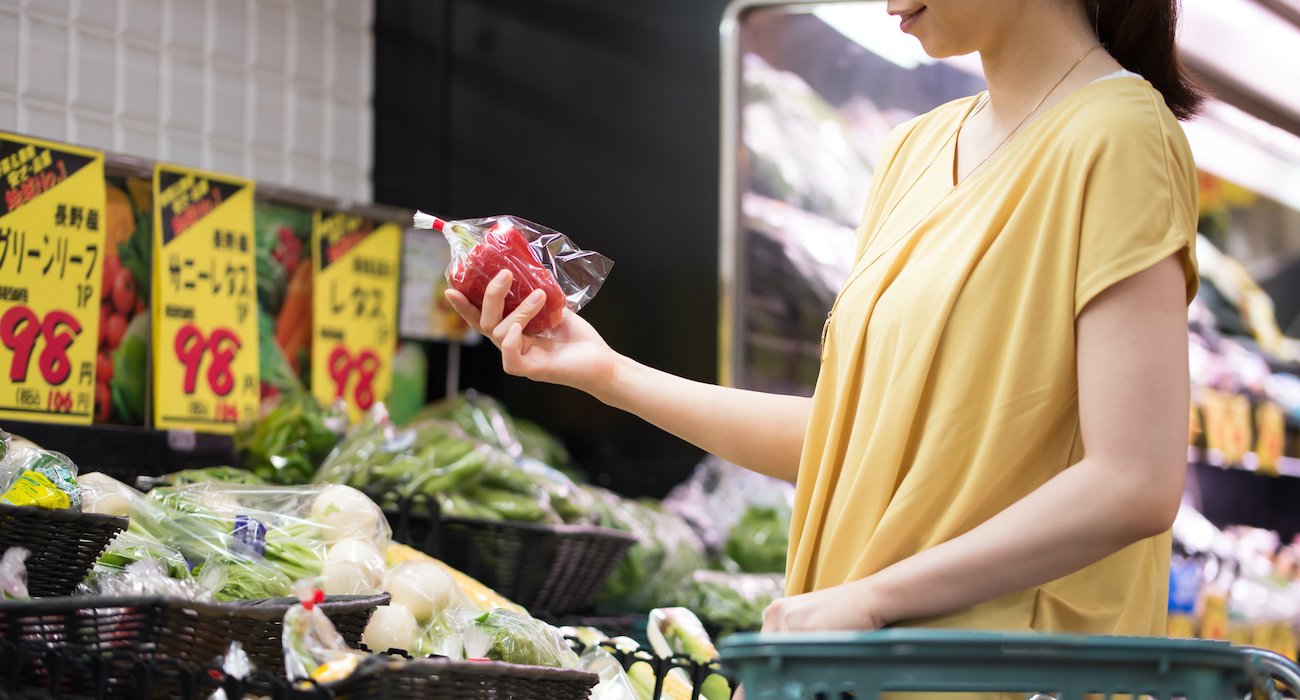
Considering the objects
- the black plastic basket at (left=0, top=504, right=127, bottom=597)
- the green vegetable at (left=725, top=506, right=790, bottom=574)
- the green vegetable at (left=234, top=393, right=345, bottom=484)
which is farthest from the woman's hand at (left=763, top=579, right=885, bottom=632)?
the green vegetable at (left=725, top=506, right=790, bottom=574)

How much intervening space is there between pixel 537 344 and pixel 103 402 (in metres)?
1.48

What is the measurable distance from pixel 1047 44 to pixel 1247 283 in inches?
179

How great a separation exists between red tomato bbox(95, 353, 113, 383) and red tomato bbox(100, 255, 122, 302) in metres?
0.12

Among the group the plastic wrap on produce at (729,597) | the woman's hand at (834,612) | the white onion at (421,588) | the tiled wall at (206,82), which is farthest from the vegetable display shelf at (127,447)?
the woman's hand at (834,612)

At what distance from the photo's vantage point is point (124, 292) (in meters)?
3.00

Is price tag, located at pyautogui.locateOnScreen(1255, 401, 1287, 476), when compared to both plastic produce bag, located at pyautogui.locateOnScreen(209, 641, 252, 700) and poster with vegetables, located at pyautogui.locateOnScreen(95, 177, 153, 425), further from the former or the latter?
plastic produce bag, located at pyautogui.locateOnScreen(209, 641, 252, 700)

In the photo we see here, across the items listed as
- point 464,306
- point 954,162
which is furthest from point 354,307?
point 954,162

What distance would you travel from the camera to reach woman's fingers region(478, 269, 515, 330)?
5.77 feet

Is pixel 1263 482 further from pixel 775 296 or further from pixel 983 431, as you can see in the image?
pixel 983 431

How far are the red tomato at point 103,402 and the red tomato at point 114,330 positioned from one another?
0.09 m

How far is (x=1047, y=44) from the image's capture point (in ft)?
5.09

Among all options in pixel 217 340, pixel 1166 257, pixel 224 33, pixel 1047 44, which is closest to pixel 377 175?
pixel 224 33

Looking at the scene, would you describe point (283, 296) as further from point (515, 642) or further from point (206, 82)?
point (515, 642)

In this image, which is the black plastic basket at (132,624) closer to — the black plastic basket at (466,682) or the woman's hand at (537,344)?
the black plastic basket at (466,682)
